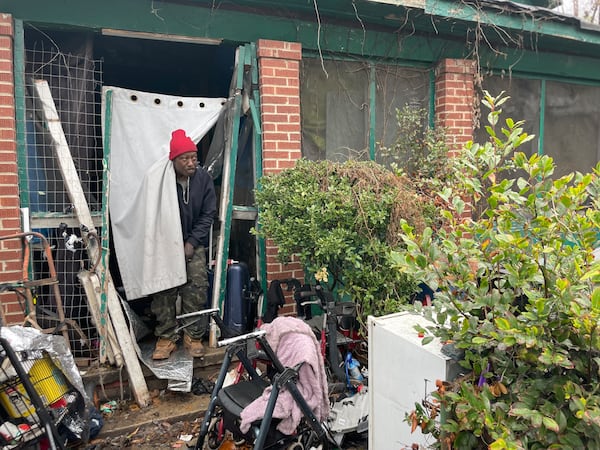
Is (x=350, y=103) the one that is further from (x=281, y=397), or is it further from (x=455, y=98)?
(x=281, y=397)

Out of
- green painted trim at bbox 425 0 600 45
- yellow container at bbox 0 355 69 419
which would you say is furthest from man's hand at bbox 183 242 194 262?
green painted trim at bbox 425 0 600 45

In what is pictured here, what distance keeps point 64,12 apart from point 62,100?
719mm

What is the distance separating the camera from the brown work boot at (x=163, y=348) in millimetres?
3920

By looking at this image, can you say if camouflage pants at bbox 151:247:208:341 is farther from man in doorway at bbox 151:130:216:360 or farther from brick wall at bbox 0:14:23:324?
brick wall at bbox 0:14:23:324

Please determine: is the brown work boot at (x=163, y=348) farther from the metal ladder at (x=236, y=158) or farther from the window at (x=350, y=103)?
the window at (x=350, y=103)

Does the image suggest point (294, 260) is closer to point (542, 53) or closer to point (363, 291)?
point (363, 291)

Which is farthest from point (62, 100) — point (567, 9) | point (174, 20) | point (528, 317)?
point (567, 9)

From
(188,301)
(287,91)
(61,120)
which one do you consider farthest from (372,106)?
(61,120)

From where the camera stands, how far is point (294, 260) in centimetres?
452

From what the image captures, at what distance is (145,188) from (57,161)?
0.75 meters

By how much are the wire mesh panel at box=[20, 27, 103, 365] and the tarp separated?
0.23 metres

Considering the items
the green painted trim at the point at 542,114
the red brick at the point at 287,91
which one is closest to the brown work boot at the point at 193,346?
the red brick at the point at 287,91

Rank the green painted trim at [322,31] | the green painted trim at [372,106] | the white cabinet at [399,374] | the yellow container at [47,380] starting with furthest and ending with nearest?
the green painted trim at [372,106] < the green painted trim at [322,31] < the yellow container at [47,380] < the white cabinet at [399,374]

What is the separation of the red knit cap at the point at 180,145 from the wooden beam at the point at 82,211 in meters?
0.82
